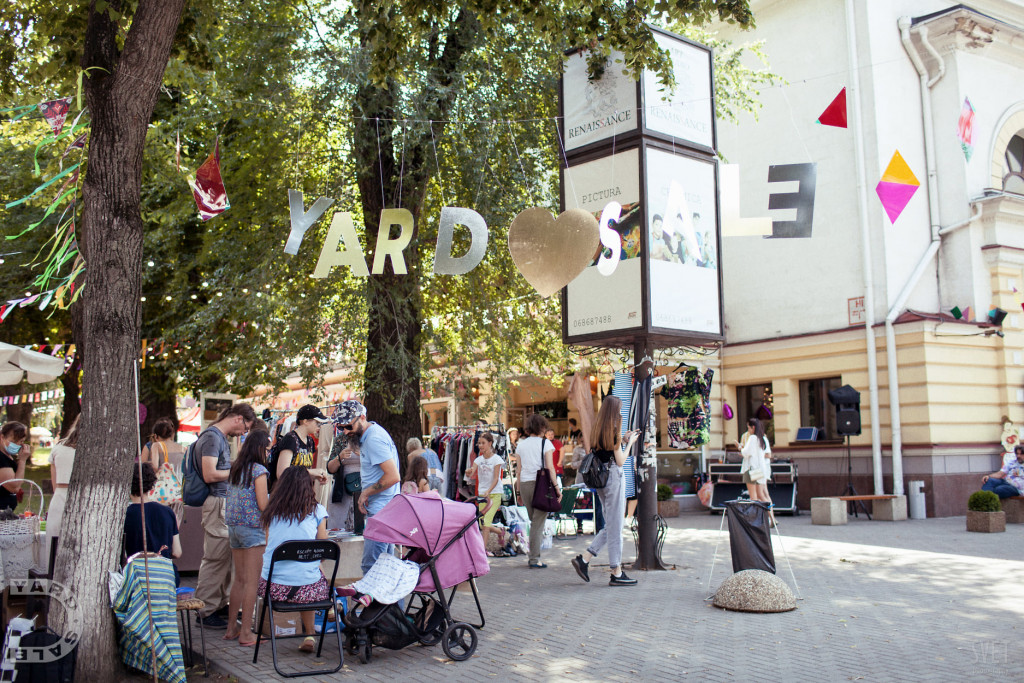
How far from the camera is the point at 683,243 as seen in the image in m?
11.0

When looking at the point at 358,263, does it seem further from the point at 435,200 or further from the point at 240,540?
the point at 435,200

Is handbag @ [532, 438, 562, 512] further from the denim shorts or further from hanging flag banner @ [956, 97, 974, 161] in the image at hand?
hanging flag banner @ [956, 97, 974, 161]

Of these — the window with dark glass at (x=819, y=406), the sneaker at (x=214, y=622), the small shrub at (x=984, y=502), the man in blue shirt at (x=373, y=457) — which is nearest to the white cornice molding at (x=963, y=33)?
the window with dark glass at (x=819, y=406)

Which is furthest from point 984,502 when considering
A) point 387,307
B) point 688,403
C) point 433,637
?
point 433,637

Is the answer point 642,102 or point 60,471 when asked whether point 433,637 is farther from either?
point 642,102

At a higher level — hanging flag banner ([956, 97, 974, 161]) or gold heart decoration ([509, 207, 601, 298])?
hanging flag banner ([956, 97, 974, 161])

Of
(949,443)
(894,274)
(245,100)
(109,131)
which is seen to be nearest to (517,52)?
(245,100)

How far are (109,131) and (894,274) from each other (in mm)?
16460

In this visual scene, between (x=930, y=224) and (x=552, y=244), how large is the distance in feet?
45.1

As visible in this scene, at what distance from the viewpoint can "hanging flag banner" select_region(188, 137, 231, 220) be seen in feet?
37.2

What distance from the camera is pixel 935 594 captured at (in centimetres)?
885

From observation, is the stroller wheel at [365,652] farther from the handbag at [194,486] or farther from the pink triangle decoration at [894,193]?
the pink triangle decoration at [894,193]

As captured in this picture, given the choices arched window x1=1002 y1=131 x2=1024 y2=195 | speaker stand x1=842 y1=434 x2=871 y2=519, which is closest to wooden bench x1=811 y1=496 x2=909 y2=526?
speaker stand x1=842 y1=434 x2=871 y2=519

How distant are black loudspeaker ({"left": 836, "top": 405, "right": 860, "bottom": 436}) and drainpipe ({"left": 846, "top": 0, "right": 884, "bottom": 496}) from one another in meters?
0.66
